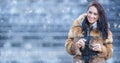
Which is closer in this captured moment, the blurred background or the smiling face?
the smiling face

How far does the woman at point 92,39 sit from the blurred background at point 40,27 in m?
3.01

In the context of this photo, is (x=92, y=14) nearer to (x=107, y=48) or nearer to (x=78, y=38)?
(x=78, y=38)

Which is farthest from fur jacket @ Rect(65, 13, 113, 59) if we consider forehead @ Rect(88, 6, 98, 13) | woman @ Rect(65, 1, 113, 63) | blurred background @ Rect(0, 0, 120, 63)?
blurred background @ Rect(0, 0, 120, 63)

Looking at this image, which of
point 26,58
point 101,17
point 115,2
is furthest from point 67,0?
point 101,17

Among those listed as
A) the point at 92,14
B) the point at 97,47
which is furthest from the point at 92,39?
the point at 92,14

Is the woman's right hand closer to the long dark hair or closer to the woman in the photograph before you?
the woman

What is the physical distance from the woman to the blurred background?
3012 mm

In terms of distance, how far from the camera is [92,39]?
4.34 metres

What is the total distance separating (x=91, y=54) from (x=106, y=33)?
287 mm

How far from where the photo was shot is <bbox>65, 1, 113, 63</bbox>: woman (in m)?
4.27

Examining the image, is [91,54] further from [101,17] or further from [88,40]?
[101,17]

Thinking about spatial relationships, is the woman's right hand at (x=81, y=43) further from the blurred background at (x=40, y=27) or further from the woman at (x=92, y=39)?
the blurred background at (x=40, y=27)

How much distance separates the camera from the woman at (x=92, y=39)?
4273mm

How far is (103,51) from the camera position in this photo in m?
4.27
